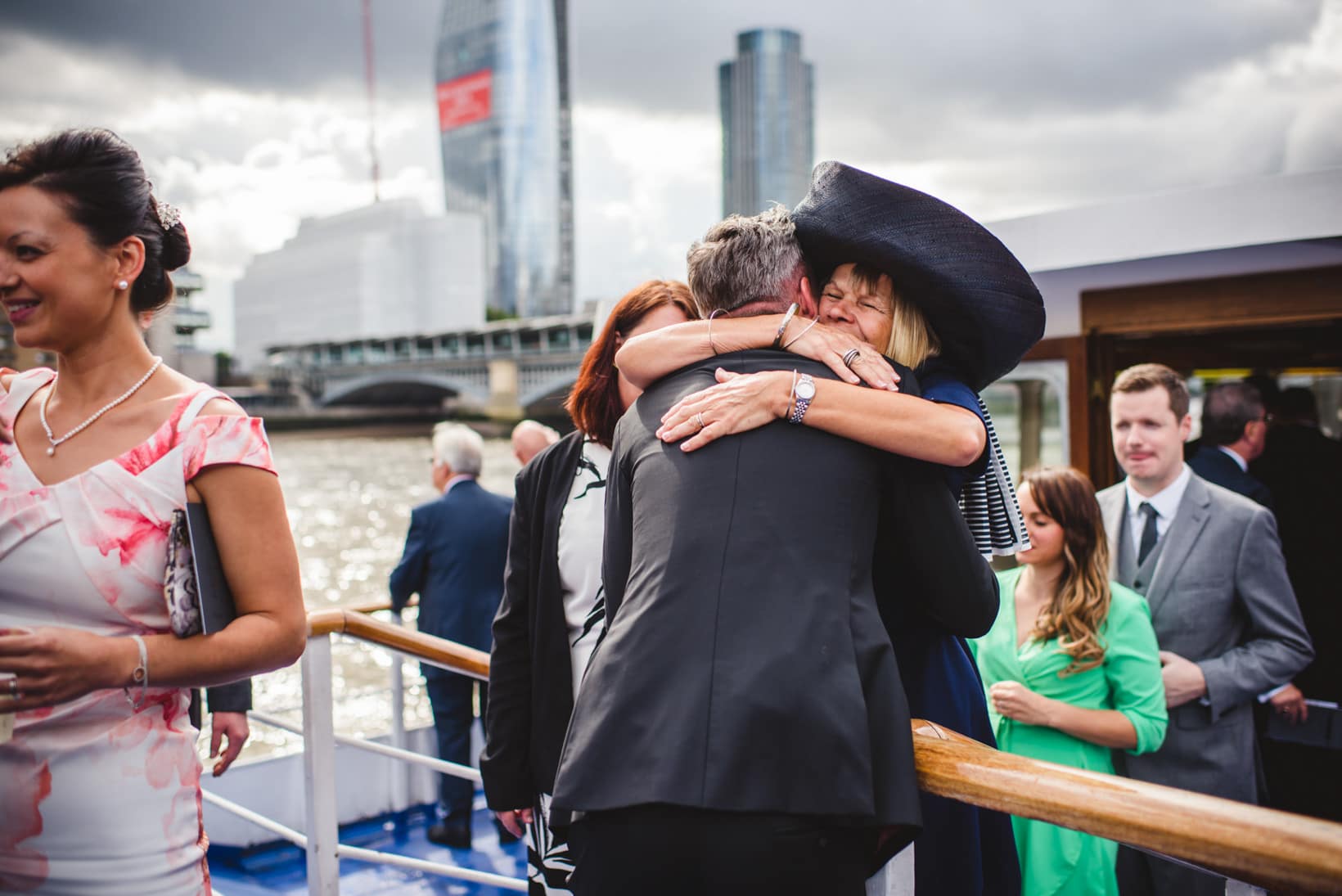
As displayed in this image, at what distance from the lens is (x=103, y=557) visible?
4.57 ft

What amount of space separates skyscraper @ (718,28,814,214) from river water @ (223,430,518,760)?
110096 millimetres

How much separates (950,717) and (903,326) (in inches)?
25.0

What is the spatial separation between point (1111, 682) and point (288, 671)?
17.3 m

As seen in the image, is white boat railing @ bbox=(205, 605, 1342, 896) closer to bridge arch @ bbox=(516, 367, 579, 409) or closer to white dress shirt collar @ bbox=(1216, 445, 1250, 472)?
white dress shirt collar @ bbox=(1216, 445, 1250, 472)

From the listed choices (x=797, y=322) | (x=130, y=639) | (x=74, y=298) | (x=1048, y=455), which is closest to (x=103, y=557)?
(x=130, y=639)

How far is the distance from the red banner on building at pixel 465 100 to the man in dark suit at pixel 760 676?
10733 cm

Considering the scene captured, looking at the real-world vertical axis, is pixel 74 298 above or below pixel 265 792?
above

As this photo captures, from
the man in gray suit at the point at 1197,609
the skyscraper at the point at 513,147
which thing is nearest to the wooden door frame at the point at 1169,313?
the man in gray suit at the point at 1197,609

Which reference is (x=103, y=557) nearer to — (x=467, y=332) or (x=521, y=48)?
(x=467, y=332)

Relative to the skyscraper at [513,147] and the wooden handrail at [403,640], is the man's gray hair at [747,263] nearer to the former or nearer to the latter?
the wooden handrail at [403,640]

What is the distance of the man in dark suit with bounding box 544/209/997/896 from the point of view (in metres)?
1.18

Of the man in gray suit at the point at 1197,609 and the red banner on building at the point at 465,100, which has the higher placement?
the red banner on building at the point at 465,100

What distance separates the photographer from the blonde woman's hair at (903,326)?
5.24ft

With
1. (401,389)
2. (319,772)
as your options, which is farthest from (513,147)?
(319,772)
